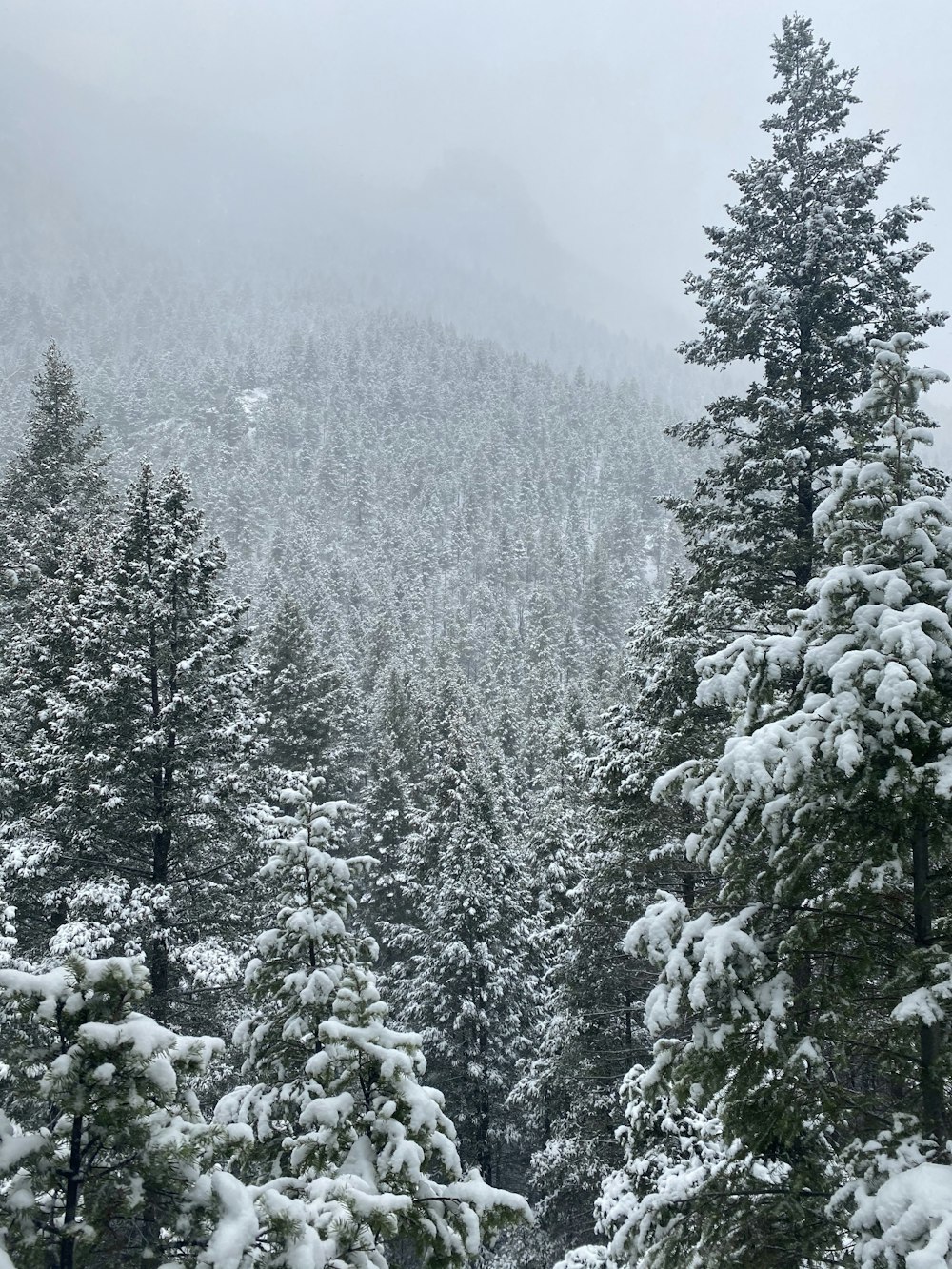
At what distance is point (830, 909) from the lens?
5.23 m

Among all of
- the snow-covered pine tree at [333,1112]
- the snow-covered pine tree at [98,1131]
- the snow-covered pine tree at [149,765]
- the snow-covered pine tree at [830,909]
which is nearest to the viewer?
the snow-covered pine tree at [98,1131]

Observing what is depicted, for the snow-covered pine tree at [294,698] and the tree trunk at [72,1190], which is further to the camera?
the snow-covered pine tree at [294,698]

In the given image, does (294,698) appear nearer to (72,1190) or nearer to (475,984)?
(475,984)

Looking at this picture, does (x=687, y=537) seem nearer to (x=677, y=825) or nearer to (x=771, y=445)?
(x=771, y=445)

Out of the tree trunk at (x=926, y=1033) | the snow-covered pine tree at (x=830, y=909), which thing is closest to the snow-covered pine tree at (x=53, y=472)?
the snow-covered pine tree at (x=830, y=909)

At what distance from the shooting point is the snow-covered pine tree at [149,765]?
13375 millimetres

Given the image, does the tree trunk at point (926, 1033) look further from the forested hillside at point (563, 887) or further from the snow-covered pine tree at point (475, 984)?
the snow-covered pine tree at point (475, 984)

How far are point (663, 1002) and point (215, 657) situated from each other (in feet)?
39.4

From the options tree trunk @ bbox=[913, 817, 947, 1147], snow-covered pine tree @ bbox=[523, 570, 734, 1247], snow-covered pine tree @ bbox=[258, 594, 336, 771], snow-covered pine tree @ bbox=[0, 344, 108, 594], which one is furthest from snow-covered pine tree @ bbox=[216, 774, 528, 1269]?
snow-covered pine tree @ bbox=[258, 594, 336, 771]

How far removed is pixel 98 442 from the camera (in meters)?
25.5

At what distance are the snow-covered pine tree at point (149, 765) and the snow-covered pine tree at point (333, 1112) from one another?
6723 millimetres

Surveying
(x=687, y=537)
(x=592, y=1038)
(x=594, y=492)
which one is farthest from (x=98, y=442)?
(x=594, y=492)

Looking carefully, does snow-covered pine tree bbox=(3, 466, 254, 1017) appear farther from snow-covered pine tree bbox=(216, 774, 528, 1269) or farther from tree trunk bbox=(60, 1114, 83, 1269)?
tree trunk bbox=(60, 1114, 83, 1269)

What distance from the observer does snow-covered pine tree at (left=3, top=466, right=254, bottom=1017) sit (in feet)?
43.9
